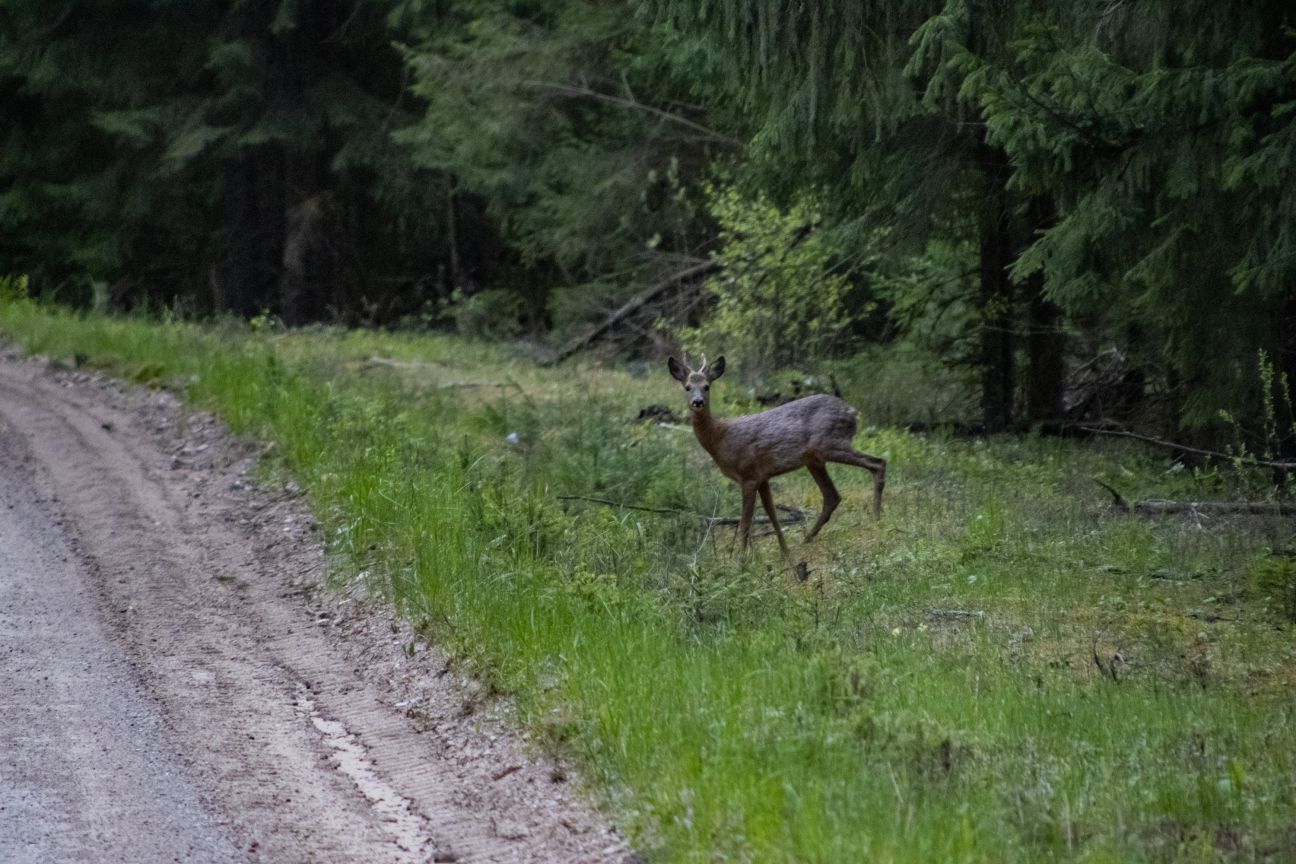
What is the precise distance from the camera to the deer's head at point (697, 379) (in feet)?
34.3

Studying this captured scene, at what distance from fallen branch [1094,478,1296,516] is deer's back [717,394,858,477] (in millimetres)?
2120

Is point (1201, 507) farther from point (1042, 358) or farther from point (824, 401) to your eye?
point (1042, 358)

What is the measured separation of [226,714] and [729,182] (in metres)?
15.9

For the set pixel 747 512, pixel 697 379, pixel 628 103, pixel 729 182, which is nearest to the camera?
pixel 747 512

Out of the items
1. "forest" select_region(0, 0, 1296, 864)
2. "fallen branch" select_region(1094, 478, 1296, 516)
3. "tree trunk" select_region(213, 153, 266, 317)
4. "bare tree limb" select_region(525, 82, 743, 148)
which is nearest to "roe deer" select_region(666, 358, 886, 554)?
"forest" select_region(0, 0, 1296, 864)

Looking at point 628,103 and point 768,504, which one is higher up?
point 628,103

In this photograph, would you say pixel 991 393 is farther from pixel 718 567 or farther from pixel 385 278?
pixel 385 278

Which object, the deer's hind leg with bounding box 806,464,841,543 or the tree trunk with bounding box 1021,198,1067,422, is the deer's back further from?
the tree trunk with bounding box 1021,198,1067,422

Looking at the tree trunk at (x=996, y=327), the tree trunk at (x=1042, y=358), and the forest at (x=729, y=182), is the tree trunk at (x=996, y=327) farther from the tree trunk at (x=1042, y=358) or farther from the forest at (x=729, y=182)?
the tree trunk at (x=1042, y=358)

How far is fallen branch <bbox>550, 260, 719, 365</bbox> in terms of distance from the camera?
884 inches

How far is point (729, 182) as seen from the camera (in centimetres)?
2203

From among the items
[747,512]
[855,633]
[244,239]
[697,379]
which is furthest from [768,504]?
[244,239]

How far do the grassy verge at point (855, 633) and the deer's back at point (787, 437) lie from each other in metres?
0.61

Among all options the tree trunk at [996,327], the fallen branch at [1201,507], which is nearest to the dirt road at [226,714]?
the fallen branch at [1201,507]
